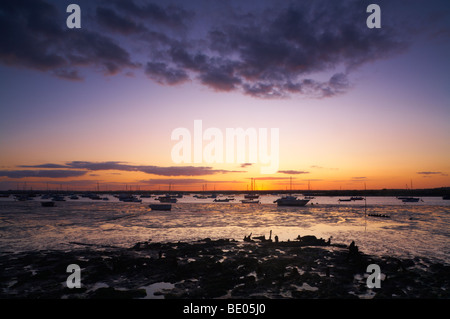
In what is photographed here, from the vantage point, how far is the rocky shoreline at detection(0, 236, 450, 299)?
12688 mm

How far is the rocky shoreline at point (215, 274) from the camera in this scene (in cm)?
1269

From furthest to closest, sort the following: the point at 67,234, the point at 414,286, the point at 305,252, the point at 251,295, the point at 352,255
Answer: the point at 67,234, the point at 305,252, the point at 352,255, the point at 414,286, the point at 251,295

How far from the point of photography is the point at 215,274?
1566 centimetres

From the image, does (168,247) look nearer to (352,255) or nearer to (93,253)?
(93,253)
